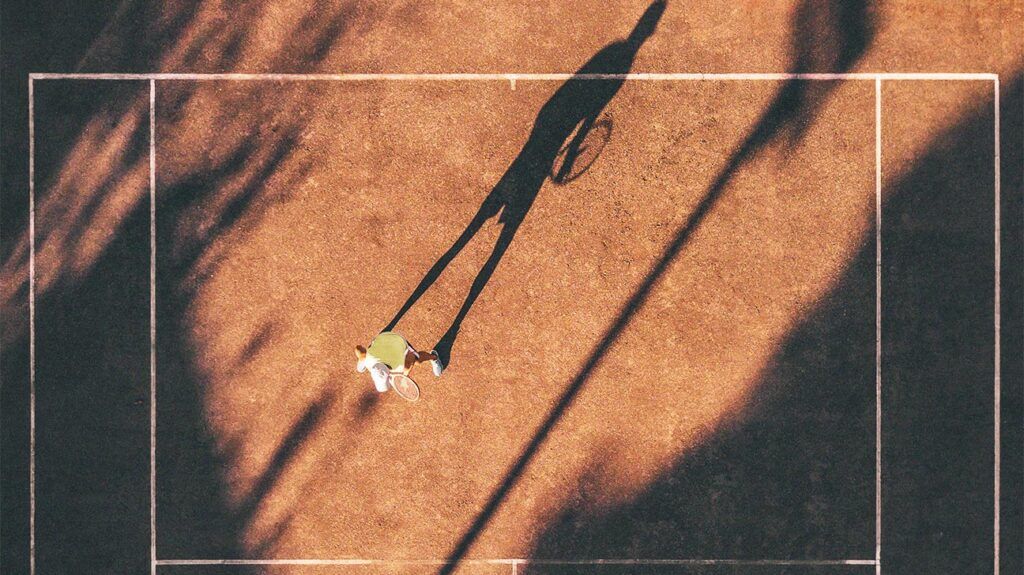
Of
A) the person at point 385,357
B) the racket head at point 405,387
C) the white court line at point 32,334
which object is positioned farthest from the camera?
the white court line at point 32,334

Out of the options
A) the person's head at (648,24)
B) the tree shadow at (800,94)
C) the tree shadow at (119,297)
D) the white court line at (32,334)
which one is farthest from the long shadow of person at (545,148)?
the white court line at (32,334)

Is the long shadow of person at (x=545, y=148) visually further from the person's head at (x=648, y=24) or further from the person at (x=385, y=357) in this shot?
the person at (x=385, y=357)

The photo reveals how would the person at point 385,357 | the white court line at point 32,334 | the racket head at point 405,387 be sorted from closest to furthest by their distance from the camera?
the person at point 385,357, the racket head at point 405,387, the white court line at point 32,334

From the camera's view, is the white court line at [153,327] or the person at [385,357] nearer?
the person at [385,357]

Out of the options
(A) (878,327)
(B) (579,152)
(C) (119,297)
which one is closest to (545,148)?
(B) (579,152)

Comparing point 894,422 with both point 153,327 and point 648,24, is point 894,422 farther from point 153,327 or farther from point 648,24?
point 153,327
